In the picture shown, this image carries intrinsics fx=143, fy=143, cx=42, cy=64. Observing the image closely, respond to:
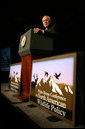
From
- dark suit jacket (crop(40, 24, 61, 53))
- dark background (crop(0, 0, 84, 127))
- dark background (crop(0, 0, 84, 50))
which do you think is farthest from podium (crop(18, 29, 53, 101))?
dark background (crop(0, 0, 84, 50))

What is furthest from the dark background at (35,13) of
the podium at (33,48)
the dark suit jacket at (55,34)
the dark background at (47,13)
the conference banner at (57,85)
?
the conference banner at (57,85)

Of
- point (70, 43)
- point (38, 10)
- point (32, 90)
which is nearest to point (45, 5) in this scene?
point (38, 10)

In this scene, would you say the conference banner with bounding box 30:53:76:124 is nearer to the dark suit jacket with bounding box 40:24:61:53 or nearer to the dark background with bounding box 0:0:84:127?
the dark suit jacket with bounding box 40:24:61:53

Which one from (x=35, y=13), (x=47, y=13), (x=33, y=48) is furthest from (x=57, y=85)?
(x=35, y=13)

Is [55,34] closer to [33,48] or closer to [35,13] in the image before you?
[33,48]

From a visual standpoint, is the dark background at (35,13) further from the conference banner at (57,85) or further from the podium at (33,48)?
the conference banner at (57,85)

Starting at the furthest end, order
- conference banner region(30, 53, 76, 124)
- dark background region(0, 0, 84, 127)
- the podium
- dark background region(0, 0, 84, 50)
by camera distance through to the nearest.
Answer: dark background region(0, 0, 84, 50), dark background region(0, 0, 84, 127), the podium, conference banner region(30, 53, 76, 124)

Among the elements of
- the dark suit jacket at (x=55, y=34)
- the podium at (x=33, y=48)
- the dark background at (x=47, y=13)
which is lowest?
the podium at (x=33, y=48)

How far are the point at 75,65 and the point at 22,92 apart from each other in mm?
990

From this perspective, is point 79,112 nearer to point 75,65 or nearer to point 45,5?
point 75,65

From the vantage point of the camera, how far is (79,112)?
714 millimetres

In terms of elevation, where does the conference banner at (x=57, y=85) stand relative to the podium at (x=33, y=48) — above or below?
below

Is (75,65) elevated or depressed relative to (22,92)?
elevated

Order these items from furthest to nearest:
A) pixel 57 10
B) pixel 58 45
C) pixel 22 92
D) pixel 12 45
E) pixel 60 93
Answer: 1. pixel 12 45
2. pixel 57 10
3. pixel 22 92
4. pixel 58 45
5. pixel 60 93
